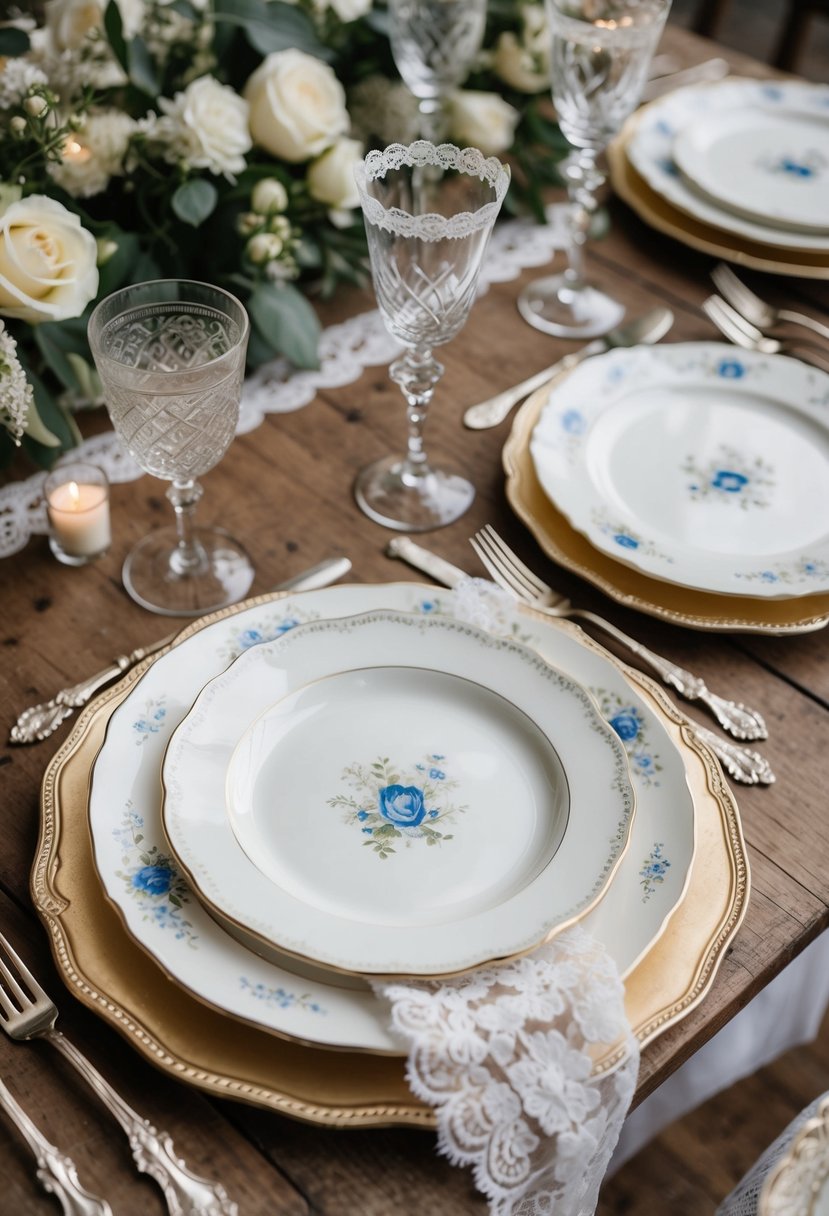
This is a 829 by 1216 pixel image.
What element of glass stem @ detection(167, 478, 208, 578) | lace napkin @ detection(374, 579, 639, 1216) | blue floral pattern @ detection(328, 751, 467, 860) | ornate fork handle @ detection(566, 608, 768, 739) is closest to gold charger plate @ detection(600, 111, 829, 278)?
ornate fork handle @ detection(566, 608, 768, 739)

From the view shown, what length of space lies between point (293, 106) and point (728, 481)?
54 cm

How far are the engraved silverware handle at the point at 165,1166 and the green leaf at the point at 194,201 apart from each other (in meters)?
0.74

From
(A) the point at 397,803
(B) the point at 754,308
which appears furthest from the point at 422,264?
(B) the point at 754,308

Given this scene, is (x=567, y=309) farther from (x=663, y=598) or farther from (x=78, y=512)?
(x=78, y=512)

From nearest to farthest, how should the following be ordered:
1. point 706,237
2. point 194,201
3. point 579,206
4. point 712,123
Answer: point 194,201 → point 579,206 → point 706,237 → point 712,123

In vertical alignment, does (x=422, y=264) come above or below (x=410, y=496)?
above

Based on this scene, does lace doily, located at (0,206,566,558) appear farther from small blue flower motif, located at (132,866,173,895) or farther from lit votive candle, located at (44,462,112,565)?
small blue flower motif, located at (132,866,173,895)

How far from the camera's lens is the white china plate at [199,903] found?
64 cm

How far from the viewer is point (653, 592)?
95cm

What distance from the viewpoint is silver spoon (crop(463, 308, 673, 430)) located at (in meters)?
1.14

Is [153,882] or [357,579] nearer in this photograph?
[153,882]

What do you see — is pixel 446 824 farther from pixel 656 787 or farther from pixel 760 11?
pixel 760 11

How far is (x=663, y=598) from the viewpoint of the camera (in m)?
0.94

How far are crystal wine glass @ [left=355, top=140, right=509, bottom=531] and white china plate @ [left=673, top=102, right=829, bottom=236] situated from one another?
54 centimetres
